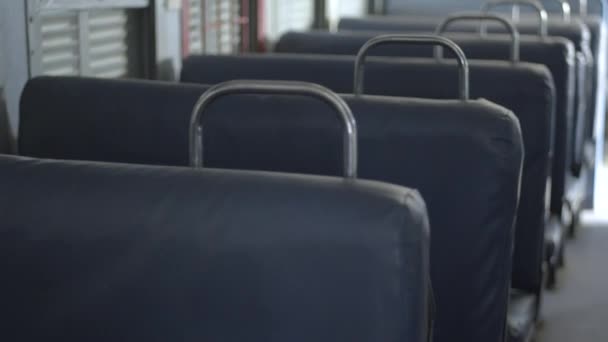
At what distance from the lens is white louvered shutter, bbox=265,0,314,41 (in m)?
4.50

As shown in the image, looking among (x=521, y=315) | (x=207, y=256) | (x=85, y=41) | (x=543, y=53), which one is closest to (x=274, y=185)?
(x=207, y=256)

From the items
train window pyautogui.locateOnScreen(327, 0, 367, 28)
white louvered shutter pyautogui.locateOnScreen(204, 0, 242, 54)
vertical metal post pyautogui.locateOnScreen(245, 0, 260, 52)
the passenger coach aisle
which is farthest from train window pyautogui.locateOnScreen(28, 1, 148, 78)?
train window pyautogui.locateOnScreen(327, 0, 367, 28)

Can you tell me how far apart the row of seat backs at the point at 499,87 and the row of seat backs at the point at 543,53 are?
2.38 ft

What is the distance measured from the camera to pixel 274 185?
1.39 meters

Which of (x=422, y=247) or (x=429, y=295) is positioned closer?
(x=422, y=247)

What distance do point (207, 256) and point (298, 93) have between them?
315 millimetres

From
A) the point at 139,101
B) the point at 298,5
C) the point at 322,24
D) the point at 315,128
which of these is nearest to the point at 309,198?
the point at 315,128

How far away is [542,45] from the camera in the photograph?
11.9 feet

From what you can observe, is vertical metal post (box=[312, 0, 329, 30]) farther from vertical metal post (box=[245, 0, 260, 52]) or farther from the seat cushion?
the seat cushion

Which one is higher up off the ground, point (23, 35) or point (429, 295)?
point (23, 35)

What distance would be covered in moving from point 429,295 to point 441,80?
57.6 inches

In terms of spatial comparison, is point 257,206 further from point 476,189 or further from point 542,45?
point 542,45

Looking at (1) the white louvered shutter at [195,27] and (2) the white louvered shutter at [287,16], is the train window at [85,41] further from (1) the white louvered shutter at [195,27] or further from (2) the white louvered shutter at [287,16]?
(2) the white louvered shutter at [287,16]

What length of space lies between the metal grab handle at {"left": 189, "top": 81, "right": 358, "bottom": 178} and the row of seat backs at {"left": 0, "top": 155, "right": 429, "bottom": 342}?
76mm
